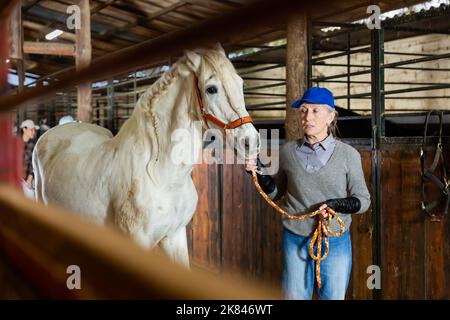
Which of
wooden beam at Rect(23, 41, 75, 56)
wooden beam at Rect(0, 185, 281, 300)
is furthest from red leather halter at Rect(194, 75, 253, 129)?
wooden beam at Rect(23, 41, 75, 56)

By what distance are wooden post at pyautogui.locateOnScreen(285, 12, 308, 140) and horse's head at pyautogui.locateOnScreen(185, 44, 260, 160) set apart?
3.99ft

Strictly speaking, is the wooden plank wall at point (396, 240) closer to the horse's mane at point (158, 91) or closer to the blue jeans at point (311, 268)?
the blue jeans at point (311, 268)

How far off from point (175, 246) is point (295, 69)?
1.64 m

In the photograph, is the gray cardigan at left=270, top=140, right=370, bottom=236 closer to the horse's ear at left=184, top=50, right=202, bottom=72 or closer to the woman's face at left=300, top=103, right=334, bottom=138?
the woman's face at left=300, top=103, right=334, bottom=138

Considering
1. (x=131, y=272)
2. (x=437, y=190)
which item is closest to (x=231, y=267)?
(x=437, y=190)

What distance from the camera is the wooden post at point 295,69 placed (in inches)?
126

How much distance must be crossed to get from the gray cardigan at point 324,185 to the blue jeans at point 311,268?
0.06m

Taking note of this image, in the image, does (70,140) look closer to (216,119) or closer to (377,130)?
(216,119)

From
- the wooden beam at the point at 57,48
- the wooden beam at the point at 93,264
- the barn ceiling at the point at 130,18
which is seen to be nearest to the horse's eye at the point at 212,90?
the wooden beam at the point at 93,264
